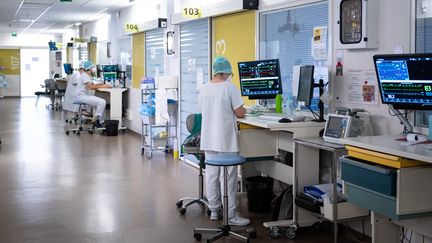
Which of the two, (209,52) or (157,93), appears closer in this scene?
(209,52)

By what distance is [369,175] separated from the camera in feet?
10.9

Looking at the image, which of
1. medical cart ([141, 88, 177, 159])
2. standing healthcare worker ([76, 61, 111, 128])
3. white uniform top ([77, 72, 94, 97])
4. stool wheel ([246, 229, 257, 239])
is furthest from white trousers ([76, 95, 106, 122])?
stool wheel ([246, 229, 257, 239])

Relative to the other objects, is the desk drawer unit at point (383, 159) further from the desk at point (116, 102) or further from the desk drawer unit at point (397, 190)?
the desk at point (116, 102)

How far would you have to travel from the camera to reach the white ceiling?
1138 cm

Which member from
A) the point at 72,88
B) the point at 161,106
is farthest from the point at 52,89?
the point at 161,106

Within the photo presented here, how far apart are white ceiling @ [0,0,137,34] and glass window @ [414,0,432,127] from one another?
8049 millimetres

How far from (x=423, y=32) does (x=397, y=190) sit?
1.31 meters

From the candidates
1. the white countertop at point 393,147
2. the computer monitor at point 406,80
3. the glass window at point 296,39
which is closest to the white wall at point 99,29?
the glass window at point 296,39

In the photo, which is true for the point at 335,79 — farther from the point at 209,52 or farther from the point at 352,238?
the point at 209,52

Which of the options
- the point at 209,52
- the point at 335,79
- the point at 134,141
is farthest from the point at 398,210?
the point at 134,141

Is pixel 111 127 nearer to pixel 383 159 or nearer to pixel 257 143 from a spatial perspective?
pixel 257 143

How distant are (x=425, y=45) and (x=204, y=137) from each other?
6.52 ft

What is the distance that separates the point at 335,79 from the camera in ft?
15.3

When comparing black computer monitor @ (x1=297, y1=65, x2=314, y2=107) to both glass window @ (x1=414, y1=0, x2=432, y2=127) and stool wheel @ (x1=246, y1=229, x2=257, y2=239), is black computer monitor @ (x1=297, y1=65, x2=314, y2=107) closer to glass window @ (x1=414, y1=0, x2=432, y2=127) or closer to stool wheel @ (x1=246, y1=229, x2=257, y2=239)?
glass window @ (x1=414, y1=0, x2=432, y2=127)
